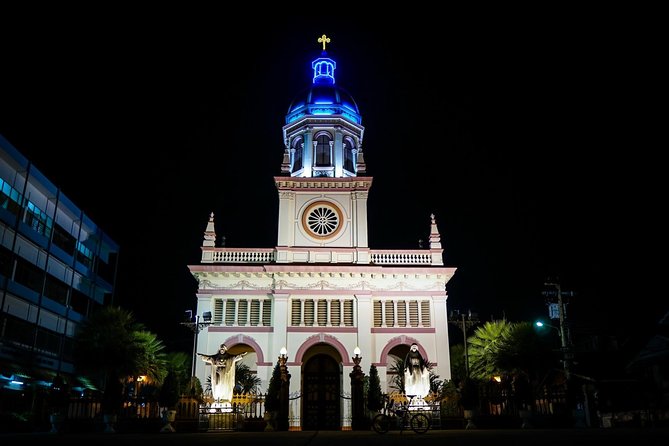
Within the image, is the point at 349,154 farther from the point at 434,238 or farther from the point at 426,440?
the point at 426,440

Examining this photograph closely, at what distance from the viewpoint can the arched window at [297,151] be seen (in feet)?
142

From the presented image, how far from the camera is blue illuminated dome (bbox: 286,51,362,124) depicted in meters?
43.7

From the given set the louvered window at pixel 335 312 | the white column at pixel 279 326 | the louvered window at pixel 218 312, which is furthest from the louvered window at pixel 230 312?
the louvered window at pixel 335 312

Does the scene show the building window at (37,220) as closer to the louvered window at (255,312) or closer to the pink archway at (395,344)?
the louvered window at (255,312)

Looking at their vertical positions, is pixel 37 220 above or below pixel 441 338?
above

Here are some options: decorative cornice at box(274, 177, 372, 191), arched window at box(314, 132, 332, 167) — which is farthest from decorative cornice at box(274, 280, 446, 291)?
arched window at box(314, 132, 332, 167)

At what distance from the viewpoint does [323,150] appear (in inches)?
1684

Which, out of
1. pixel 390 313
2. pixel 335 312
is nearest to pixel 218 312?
pixel 335 312

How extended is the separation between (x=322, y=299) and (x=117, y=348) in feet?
42.8

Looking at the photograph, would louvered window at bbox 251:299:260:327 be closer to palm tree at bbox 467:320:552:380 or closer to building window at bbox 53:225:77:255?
palm tree at bbox 467:320:552:380

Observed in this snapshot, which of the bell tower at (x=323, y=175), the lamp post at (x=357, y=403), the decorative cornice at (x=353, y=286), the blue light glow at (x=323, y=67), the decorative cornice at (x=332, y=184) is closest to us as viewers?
the lamp post at (x=357, y=403)

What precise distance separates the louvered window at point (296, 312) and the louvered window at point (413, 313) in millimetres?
7125

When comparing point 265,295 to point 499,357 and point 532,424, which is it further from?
point 532,424

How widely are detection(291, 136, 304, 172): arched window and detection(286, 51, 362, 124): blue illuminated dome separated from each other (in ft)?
5.60
